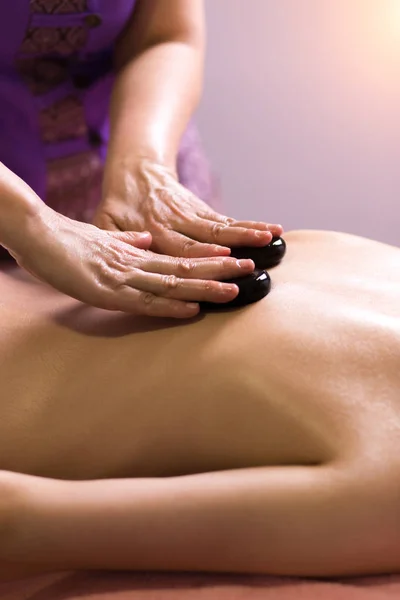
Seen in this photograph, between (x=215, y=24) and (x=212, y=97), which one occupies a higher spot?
(x=215, y=24)

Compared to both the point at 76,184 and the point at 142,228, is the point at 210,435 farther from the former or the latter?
the point at 76,184

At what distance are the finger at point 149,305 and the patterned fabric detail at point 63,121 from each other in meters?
0.66

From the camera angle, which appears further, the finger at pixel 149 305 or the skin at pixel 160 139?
the skin at pixel 160 139

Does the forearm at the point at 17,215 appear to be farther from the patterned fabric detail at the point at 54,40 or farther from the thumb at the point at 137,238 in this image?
the patterned fabric detail at the point at 54,40

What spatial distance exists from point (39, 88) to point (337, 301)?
0.77 metres

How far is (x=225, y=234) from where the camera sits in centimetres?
97

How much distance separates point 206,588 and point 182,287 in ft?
1.04

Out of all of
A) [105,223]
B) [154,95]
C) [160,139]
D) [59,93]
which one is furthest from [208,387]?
[59,93]

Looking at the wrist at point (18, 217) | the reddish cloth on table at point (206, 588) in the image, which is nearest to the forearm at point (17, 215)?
the wrist at point (18, 217)

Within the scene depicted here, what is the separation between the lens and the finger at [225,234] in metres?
0.95

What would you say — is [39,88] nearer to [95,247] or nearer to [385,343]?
Answer: [95,247]

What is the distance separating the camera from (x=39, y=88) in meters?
1.38

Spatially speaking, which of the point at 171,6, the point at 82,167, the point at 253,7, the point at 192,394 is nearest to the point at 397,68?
the point at 253,7

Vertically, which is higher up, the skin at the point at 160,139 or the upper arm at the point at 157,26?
the upper arm at the point at 157,26
